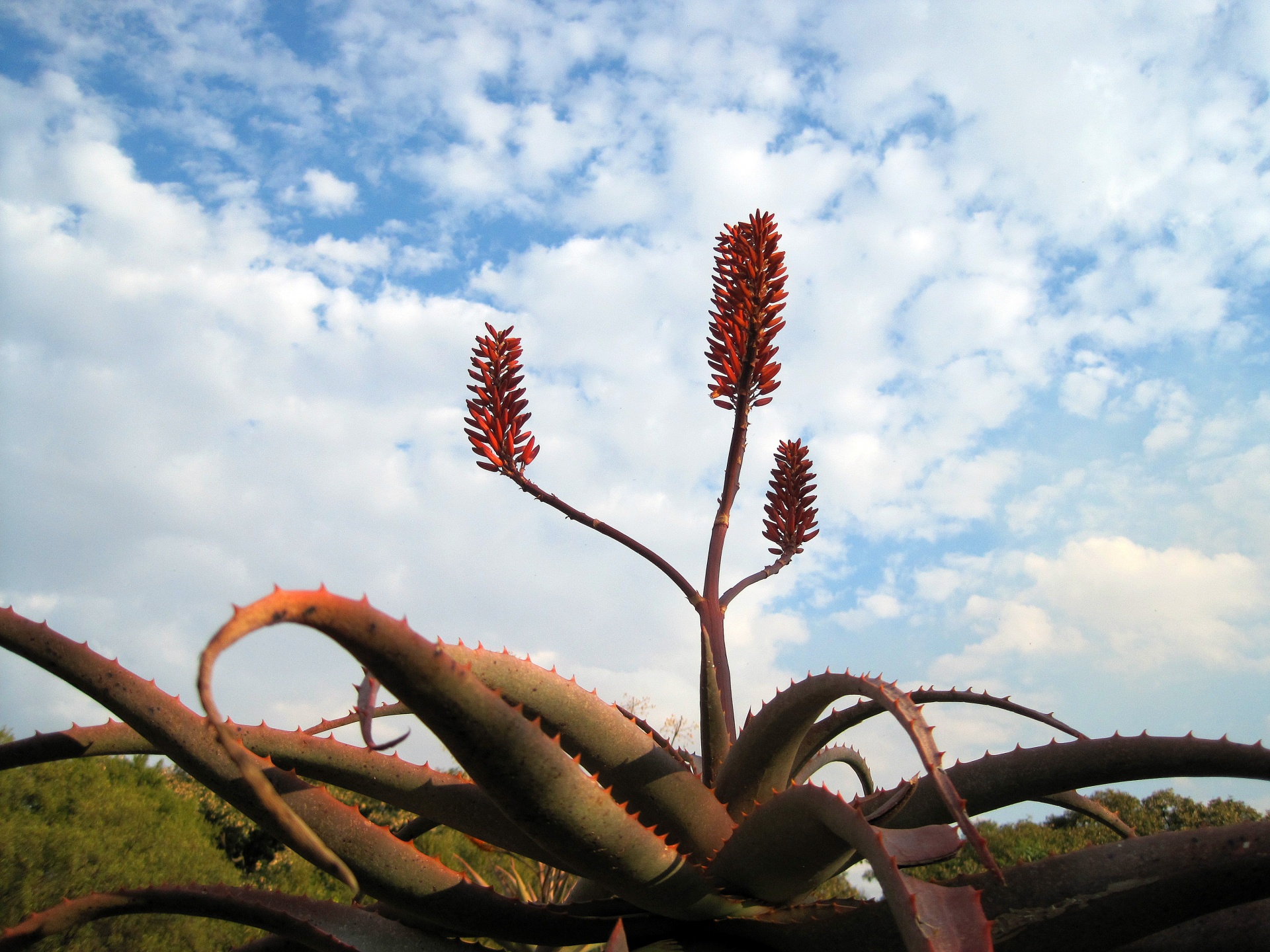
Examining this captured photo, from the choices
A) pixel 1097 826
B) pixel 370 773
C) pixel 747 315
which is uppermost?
pixel 747 315

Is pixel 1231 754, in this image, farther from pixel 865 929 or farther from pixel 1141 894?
pixel 865 929

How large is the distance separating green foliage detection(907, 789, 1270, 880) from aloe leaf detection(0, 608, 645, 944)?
15.1 feet

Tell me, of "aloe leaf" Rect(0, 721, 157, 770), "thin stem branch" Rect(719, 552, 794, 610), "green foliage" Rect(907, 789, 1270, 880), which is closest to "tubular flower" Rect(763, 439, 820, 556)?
"thin stem branch" Rect(719, 552, 794, 610)

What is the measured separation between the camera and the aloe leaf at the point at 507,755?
113cm

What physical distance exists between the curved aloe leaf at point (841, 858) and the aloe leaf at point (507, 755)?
0.11 m

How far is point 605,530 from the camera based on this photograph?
8.15ft

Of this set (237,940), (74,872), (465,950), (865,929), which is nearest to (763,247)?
(865,929)

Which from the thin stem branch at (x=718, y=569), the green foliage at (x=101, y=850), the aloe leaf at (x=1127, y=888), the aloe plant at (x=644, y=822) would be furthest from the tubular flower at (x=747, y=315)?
the green foliage at (x=101, y=850)

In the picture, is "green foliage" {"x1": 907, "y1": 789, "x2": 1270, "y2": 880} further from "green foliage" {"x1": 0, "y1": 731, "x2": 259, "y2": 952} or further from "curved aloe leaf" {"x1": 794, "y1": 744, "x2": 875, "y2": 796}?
"green foliage" {"x1": 0, "y1": 731, "x2": 259, "y2": 952}

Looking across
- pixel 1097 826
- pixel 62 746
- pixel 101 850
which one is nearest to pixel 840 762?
pixel 62 746

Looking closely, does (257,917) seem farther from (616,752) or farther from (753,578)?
(753,578)

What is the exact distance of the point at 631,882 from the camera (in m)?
1.64

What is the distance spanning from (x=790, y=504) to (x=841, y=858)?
1284mm

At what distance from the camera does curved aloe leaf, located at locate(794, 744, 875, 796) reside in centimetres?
257
